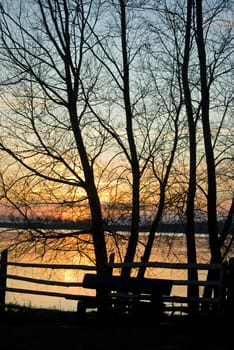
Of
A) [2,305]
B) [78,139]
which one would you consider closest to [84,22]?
[78,139]

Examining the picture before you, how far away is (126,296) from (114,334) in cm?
269

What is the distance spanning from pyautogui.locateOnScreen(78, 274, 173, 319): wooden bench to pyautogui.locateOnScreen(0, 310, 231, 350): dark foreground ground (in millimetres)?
313

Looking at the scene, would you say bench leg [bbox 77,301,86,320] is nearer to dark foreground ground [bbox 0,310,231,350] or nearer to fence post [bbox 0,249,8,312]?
dark foreground ground [bbox 0,310,231,350]

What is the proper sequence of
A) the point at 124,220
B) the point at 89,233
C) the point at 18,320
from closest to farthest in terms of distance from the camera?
the point at 18,320
the point at 89,233
the point at 124,220

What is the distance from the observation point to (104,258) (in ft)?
53.9

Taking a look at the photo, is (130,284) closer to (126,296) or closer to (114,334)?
(126,296)

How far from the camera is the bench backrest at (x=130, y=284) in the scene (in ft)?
37.8

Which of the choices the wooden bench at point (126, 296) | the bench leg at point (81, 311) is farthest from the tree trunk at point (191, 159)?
the bench leg at point (81, 311)

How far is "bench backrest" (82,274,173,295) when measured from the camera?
37.8ft

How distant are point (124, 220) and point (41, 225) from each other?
8.93 feet

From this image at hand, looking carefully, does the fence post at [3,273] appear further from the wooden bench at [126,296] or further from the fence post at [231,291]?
the fence post at [231,291]

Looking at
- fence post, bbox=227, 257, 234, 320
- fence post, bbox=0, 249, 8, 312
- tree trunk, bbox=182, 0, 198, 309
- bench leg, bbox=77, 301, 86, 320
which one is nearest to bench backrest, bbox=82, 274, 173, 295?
bench leg, bbox=77, 301, 86, 320

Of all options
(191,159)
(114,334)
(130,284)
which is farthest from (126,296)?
(191,159)

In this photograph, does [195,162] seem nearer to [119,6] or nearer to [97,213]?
[97,213]
